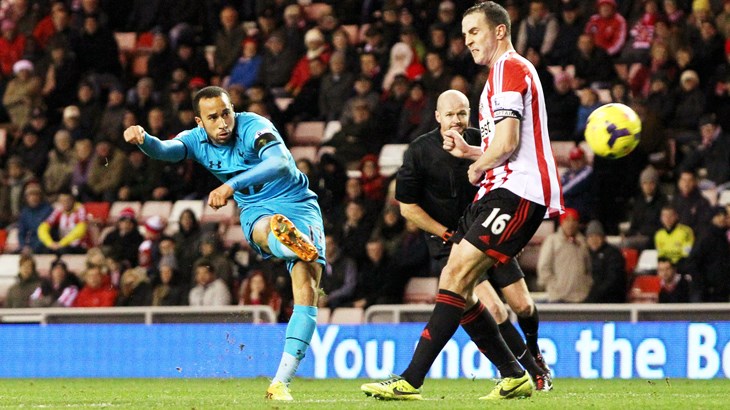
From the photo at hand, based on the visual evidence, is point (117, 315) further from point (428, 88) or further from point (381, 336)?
point (428, 88)

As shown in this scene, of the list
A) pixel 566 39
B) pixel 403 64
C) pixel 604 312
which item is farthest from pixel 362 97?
pixel 604 312

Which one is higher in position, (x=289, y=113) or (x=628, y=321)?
(x=289, y=113)

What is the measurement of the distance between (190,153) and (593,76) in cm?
899

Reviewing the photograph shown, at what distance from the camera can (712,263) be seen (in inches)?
570

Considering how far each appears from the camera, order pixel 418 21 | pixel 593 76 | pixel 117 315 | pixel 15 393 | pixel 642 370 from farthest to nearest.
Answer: pixel 418 21 → pixel 593 76 → pixel 117 315 → pixel 642 370 → pixel 15 393

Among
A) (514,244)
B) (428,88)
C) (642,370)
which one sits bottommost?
(642,370)

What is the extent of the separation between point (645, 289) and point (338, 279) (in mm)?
3405

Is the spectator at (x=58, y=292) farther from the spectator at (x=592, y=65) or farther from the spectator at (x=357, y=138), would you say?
the spectator at (x=592, y=65)

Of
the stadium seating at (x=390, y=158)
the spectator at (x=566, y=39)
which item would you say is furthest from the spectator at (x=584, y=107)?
the stadium seating at (x=390, y=158)

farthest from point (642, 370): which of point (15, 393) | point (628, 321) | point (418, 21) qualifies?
point (418, 21)

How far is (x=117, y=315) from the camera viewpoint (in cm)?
1545

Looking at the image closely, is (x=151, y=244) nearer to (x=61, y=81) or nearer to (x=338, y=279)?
(x=338, y=279)

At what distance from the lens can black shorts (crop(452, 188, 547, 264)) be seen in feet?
25.5

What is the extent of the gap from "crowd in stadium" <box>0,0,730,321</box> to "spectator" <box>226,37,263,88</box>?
0.03 meters
